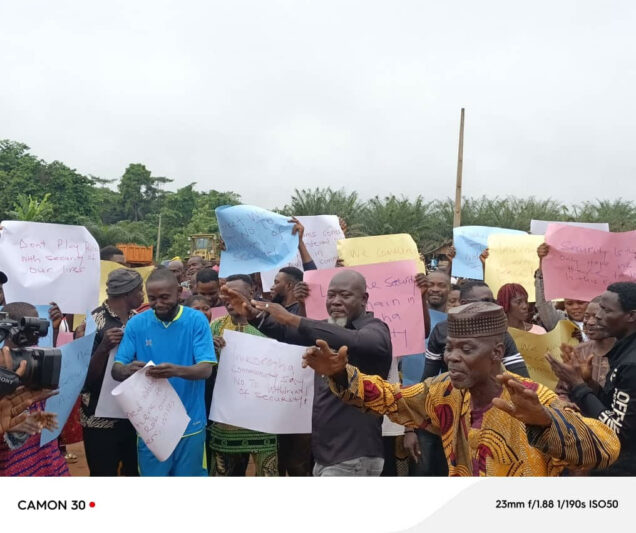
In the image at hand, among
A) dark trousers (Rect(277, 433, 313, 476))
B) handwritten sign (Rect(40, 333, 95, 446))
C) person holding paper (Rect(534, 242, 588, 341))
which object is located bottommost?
dark trousers (Rect(277, 433, 313, 476))

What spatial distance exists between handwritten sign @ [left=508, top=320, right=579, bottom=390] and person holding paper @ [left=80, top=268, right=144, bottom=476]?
244cm

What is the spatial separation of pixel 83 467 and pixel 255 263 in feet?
9.10

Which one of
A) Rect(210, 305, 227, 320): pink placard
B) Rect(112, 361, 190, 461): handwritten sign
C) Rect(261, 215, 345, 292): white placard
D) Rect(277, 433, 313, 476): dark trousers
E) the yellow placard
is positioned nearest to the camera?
Rect(112, 361, 190, 461): handwritten sign

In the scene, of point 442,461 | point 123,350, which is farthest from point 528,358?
point 123,350

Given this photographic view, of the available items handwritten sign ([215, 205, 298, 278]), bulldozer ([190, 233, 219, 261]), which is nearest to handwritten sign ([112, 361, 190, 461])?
handwritten sign ([215, 205, 298, 278])

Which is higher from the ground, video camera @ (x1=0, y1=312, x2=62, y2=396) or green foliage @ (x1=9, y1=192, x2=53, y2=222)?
green foliage @ (x1=9, y1=192, x2=53, y2=222)

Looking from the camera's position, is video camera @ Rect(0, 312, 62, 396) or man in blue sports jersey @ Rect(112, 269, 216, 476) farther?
man in blue sports jersey @ Rect(112, 269, 216, 476)

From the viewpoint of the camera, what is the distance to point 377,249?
577 cm

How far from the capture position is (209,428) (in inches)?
181

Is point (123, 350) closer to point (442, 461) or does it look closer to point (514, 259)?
point (442, 461)

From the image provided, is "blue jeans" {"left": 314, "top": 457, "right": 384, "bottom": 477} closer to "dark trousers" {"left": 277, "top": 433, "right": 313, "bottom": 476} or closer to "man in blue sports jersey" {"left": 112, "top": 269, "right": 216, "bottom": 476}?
"man in blue sports jersey" {"left": 112, "top": 269, "right": 216, "bottom": 476}

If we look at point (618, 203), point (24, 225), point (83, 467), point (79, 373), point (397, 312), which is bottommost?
point (83, 467)

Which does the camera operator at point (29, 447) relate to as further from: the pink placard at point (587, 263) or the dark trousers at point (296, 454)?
the pink placard at point (587, 263)

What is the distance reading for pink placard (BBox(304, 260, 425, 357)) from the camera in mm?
4605
